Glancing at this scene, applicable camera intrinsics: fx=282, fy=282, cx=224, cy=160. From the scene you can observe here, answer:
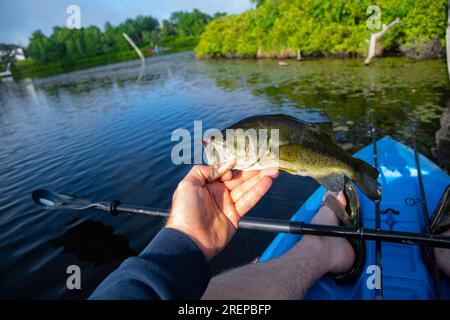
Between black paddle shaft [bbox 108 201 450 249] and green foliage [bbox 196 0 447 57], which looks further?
green foliage [bbox 196 0 447 57]

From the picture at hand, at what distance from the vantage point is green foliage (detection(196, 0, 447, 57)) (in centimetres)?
2475

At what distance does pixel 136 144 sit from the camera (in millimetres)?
12609

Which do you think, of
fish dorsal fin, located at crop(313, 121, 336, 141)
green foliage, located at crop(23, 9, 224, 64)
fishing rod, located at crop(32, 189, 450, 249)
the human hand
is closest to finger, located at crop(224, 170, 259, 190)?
the human hand

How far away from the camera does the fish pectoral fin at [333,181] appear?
3.00 metres

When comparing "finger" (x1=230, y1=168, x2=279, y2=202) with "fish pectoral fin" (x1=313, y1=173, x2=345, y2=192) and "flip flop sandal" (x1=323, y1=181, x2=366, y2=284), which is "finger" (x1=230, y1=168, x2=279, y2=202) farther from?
"flip flop sandal" (x1=323, y1=181, x2=366, y2=284)

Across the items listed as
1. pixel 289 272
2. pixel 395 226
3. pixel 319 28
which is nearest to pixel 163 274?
pixel 289 272

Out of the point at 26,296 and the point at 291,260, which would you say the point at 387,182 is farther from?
the point at 26,296

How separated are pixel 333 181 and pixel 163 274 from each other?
1993 mm

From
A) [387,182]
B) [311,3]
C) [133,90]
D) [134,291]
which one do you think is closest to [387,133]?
[387,182]

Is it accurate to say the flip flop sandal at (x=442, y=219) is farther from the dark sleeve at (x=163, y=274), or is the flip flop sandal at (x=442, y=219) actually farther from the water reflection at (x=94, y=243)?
the water reflection at (x=94, y=243)

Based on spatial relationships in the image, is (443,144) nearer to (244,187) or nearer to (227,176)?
(244,187)

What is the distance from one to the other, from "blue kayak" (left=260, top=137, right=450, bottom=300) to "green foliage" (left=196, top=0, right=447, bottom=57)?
954 inches

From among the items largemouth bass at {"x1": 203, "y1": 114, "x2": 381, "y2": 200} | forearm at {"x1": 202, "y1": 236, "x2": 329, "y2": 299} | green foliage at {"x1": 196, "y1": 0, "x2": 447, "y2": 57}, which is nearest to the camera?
largemouth bass at {"x1": 203, "y1": 114, "x2": 381, "y2": 200}

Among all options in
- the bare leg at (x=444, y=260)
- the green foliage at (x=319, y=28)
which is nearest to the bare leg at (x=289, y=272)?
the bare leg at (x=444, y=260)
